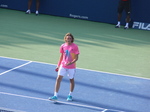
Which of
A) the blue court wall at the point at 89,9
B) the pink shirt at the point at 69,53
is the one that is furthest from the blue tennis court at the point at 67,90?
the blue court wall at the point at 89,9

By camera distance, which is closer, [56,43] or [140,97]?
[140,97]

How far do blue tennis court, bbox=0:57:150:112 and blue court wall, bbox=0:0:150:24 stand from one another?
781 centimetres

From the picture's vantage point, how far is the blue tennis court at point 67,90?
798 centimetres

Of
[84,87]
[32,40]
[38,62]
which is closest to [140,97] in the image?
[84,87]

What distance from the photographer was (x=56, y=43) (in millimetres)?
13766

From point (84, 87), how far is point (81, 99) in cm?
82

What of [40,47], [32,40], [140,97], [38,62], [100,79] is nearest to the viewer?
[140,97]

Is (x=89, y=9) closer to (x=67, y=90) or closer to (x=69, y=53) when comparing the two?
(x=67, y=90)

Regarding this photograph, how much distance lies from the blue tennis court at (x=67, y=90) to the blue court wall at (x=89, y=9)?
307 inches

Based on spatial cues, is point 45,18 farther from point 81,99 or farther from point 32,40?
point 81,99

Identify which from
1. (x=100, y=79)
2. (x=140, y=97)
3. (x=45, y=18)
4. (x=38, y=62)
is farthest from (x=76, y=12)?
(x=140, y=97)

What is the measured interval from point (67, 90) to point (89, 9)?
391 inches

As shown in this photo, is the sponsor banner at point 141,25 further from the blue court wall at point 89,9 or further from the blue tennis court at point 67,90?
the blue tennis court at point 67,90

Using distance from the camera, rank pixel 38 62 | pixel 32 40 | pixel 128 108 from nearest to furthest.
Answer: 1. pixel 128 108
2. pixel 38 62
3. pixel 32 40
